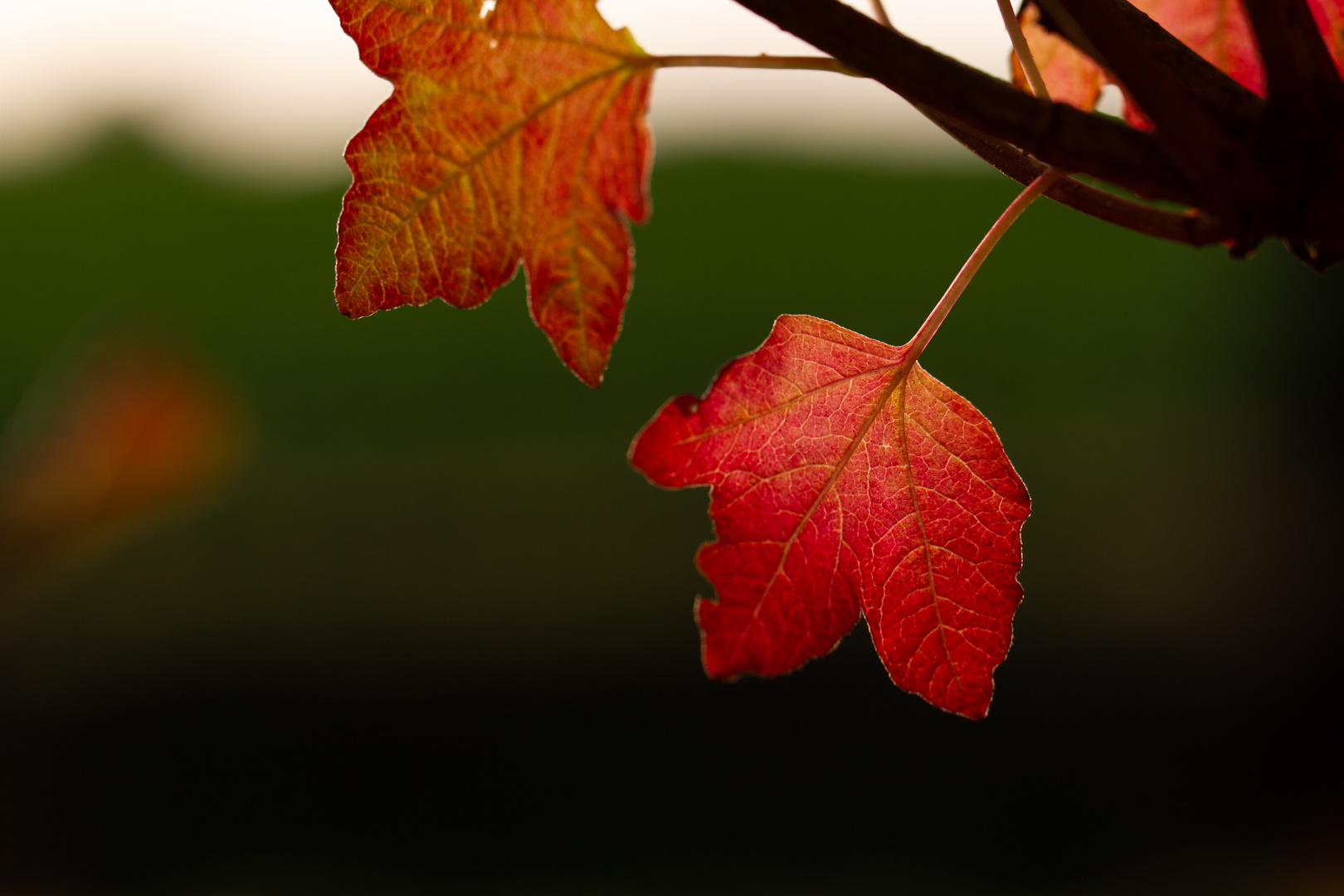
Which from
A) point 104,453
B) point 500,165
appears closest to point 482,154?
point 500,165

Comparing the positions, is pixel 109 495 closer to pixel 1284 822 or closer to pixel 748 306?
pixel 748 306

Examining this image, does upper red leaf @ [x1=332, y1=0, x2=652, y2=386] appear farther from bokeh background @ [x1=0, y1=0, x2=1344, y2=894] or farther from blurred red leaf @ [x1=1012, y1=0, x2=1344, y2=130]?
bokeh background @ [x1=0, y1=0, x2=1344, y2=894]

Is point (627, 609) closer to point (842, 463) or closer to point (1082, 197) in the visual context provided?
point (842, 463)

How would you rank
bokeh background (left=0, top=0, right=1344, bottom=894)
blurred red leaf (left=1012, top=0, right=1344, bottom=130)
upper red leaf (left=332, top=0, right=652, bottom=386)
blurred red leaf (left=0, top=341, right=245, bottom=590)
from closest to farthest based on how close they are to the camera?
upper red leaf (left=332, top=0, right=652, bottom=386)
blurred red leaf (left=1012, top=0, right=1344, bottom=130)
blurred red leaf (left=0, top=341, right=245, bottom=590)
bokeh background (left=0, top=0, right=1344, bottom=894)

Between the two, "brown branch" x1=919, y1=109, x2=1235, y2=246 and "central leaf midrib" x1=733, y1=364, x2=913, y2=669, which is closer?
"brown branch" x1=919, y1=109, x2=1235, y2=246

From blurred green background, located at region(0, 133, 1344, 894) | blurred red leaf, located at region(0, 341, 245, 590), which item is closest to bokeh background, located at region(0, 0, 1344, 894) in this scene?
blurred green background, located at region(0, 133, 1344, 894)

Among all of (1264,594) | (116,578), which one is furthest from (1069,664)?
(116,578)
